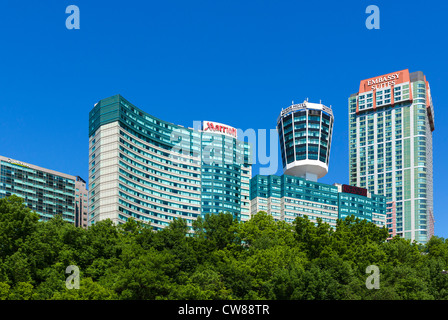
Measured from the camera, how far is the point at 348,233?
12488cm

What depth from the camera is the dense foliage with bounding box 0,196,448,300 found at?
96.0 m

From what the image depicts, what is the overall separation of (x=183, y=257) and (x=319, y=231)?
87.6ft

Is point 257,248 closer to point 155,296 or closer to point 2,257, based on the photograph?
point 155,296

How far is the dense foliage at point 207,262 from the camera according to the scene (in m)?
96.0

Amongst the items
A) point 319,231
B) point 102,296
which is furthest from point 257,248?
point 102,296

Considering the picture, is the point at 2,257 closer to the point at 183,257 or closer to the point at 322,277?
the point at 183,257

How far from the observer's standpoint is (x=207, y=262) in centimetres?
11150
